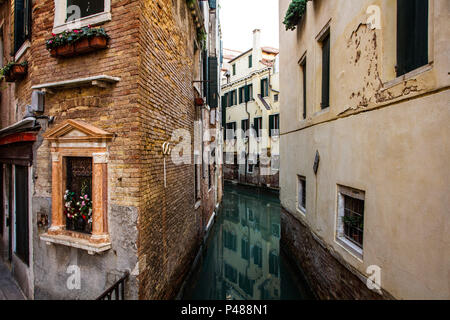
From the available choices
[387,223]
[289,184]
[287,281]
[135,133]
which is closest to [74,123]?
[135,133]

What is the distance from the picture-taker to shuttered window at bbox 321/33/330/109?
492 cm

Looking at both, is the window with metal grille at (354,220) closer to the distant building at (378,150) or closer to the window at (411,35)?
the distant building at (378,150)

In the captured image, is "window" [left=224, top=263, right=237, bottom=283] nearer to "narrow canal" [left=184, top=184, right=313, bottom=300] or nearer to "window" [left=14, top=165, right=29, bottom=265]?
"narrow canal" [left=184, top=184, right=313, bottom=300]

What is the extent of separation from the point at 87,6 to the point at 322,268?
21.0 ft

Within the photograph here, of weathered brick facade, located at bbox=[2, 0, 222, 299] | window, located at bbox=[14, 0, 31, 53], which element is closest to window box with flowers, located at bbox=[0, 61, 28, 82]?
weathered brick facade, located at bbox=[2, 0, 222, 299]

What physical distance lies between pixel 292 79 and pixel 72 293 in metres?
7.24

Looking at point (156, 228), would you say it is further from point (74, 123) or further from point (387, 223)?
point (387, 223)

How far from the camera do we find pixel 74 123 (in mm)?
3543

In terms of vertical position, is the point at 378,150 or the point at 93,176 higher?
the point at 378,150

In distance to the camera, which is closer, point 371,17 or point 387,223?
point 387,223

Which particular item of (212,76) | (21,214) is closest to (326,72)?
(212,76)

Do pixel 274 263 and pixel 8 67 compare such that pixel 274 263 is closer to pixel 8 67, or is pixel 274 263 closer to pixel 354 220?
pixel 354 220

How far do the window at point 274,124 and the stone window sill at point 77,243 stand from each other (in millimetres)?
16001

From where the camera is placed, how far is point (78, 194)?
3.88 metres
